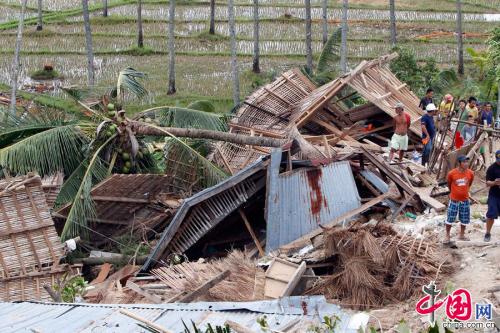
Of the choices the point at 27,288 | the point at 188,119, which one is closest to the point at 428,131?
the point at 188,119

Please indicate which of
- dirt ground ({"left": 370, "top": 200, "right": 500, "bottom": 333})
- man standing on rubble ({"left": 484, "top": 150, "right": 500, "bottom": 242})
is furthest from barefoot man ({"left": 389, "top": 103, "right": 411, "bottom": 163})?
man standing on rubble ({"left": 484, "top": 150, "right": 500, "bottom": 242})

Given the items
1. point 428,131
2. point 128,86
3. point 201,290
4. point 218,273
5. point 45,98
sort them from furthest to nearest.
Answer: point 45,98, point 128,86, point 428,131, point 218,273, point 201,290

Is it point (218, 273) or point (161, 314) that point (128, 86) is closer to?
point (218, 273)

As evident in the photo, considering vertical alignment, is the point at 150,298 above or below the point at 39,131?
below

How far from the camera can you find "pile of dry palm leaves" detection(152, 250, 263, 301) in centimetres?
1055

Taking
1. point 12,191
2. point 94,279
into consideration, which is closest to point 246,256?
point 94,279

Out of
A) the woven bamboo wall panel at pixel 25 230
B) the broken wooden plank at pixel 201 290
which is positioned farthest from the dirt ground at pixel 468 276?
the woven bamboo wall panel at pixel 25 230

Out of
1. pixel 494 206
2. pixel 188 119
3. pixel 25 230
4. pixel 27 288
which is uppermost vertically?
pixel 188 119

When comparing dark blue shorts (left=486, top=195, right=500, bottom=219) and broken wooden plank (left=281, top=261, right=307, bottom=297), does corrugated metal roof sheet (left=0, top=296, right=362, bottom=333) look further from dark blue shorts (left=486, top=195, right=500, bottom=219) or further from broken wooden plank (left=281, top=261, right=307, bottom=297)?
dark blue shorts (left=486, top=195, right=500, bottom=219)

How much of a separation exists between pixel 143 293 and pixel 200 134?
3577 millimetres

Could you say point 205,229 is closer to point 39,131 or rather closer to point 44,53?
point 39,131

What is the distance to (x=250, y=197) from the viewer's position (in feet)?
43.5

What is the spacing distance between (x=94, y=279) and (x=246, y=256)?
2.72m

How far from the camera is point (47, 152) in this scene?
1394cm
